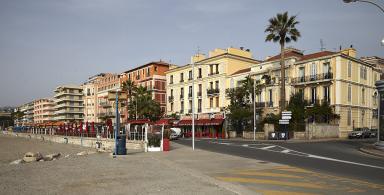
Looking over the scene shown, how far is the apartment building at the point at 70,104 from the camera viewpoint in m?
140

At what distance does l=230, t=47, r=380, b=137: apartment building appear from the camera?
46.2 m

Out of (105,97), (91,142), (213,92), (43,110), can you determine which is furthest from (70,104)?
(91,142)

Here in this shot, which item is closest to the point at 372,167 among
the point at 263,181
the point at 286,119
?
the point at 263,181

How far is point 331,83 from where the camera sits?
46156 millimetres

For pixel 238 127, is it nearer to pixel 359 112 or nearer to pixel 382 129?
pixel 359 112

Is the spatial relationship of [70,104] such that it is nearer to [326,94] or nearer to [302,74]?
[302,74]

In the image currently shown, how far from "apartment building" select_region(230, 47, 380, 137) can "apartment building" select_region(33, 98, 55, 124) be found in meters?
126

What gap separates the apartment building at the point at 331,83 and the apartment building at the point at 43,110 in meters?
126

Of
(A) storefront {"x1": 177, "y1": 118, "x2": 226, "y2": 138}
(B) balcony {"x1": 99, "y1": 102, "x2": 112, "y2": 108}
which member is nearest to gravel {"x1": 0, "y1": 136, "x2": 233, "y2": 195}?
(A) storefront {"x1": 177, "y1": 118, "x2": 226, "y2": 138}

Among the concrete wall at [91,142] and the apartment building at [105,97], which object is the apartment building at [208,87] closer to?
the concrete wall at [91,142]

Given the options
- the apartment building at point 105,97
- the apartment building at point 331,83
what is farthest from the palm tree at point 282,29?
the apartment building at point 105,97

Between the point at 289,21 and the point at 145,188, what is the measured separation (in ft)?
132

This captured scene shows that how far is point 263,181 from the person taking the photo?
11.4 meters

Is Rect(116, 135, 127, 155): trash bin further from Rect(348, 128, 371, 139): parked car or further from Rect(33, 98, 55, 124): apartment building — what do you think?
Rect(33, 98, 55, 124): apartment building
